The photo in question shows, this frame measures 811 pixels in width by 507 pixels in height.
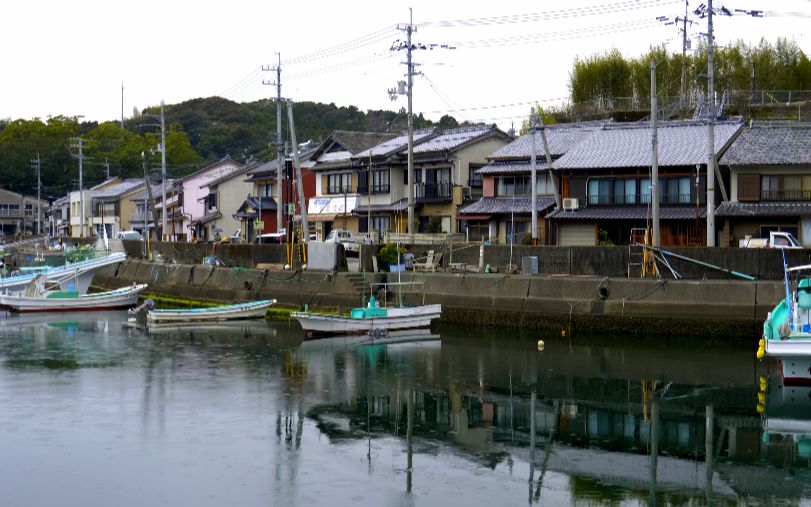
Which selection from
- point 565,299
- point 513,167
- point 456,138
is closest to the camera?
point 565,299

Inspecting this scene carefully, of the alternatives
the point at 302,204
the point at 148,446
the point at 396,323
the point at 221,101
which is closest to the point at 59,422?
the point at 148,446

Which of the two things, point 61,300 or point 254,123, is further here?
point 254,123

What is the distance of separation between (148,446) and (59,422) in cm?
344

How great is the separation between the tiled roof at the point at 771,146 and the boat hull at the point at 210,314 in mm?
21886

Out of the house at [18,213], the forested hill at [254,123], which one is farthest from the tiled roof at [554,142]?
the house at [18,213]

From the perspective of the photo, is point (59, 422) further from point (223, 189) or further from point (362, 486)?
point (223, 189)

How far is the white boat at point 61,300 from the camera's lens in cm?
4775

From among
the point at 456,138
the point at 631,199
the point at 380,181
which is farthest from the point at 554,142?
the point at 380,181

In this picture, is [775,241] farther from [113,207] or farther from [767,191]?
[113,207]

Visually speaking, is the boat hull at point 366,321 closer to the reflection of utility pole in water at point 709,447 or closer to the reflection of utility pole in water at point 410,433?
the reflection of utility pole in water at point 410,433

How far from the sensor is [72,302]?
48.0 m

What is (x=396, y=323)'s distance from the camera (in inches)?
1423

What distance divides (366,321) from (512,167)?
18215mm

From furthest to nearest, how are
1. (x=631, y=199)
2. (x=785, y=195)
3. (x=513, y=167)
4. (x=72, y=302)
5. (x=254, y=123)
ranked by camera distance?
1. (x=254, y=123)
2. (x=513, y=167)
3. (x=72, y=302)
4. (x=631, y=199)
5. (x=785, y=195)
